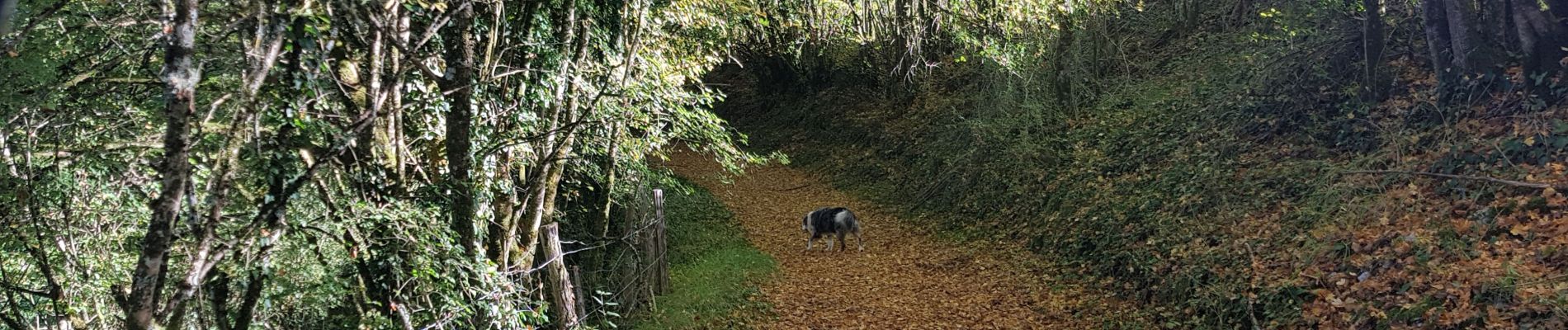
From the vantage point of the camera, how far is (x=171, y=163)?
3328 mm

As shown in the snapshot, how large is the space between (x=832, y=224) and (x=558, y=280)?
4985 millimetres

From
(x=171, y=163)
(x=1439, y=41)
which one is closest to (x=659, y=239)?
(x=171, y=163)

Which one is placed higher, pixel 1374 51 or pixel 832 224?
pixel 1374 51

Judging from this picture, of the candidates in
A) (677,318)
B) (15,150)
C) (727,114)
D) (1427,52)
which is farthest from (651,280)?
(727,114)

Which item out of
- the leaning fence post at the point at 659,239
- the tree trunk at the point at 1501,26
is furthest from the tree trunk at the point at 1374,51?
the leaning fence post at the point at 659,239

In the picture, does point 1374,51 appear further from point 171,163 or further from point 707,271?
point 171,163

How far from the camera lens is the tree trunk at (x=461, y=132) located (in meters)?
5.55

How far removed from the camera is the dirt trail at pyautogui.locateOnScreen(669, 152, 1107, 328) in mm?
9328

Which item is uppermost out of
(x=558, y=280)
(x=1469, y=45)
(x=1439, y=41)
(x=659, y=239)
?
(x=1439, y=41)

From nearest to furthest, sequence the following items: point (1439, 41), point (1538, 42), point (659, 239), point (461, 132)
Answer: point (461, 132)
point (1538, 42)
point (1439, 41)
point (659, 239)

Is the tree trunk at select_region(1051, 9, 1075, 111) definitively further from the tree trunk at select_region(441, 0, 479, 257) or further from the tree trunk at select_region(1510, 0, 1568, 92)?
the tree trunk at select_region(441, 0, 479, 257)

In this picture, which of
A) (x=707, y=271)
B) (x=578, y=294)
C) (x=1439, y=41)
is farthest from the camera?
(x=707, y=271)

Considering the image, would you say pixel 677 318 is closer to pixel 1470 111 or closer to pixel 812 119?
pixel 1470 111

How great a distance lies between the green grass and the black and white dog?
2.72ft
